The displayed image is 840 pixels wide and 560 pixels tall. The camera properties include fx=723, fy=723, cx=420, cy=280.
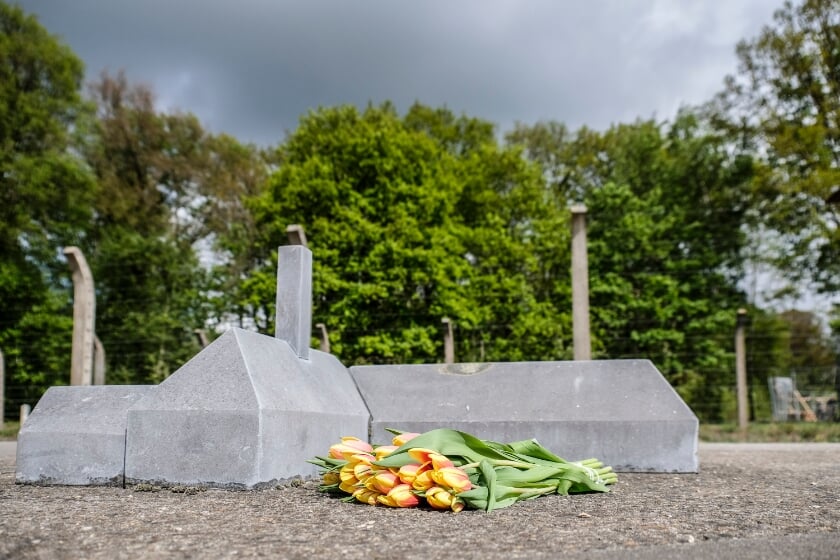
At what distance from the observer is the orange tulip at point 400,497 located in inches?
120

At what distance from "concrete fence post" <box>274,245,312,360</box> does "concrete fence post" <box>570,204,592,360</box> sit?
2.37 meters

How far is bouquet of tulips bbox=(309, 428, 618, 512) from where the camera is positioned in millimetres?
2967

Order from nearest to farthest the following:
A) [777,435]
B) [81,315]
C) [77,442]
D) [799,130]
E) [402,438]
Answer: [402,438] < [77,442] < [81,315] < [777,435] < [799,130]

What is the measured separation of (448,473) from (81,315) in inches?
229

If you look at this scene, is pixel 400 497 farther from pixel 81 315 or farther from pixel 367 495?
pixel 81 315

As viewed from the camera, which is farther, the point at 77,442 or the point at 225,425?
the point at 77,442

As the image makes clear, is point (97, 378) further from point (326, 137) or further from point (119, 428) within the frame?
point (326, 137)

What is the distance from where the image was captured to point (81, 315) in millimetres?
7449

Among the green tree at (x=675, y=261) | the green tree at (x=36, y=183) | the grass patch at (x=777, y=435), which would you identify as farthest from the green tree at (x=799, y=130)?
the green tree at (x=36, y=183)

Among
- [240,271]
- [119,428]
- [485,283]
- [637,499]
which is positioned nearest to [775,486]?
[637,499]

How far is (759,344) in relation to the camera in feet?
73.2

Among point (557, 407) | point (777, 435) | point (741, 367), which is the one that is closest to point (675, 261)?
point (741, 367)

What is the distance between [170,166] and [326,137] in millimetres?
5084

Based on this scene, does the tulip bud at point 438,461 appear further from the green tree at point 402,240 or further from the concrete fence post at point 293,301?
the green tree at point 402,240
